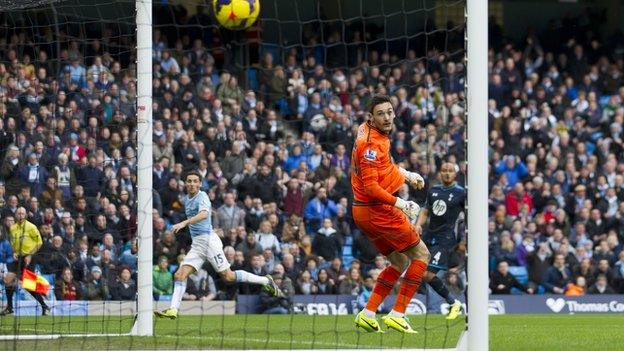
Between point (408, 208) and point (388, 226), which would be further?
point (388, 226)

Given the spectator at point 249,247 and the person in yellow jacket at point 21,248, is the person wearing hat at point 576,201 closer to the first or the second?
the spectator at point 249,247

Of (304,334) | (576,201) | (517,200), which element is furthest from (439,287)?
(576,201)

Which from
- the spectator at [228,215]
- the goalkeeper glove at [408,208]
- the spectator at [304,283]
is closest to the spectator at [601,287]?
the spectator at [304,283]

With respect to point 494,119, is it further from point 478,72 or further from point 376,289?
point 478,72

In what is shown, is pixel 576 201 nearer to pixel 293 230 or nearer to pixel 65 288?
pixel 293 230

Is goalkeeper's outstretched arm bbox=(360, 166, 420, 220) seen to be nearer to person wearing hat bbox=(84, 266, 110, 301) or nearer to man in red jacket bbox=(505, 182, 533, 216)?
person wearing hat bbox=(84, 266, 110, 301)

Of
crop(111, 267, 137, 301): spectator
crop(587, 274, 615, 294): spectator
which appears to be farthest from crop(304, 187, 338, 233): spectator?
crop(587, 274, 615, 294): spectator

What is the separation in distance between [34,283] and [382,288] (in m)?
6.88

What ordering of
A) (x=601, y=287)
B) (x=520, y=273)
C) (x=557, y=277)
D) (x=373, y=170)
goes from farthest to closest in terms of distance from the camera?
(x=520, y=273)
(x=557, y=277)
(x=601, y=287)
(x=373, y=170)

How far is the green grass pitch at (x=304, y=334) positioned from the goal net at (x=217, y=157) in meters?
0.09

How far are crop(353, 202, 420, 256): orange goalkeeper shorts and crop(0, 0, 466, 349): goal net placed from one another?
0.89m

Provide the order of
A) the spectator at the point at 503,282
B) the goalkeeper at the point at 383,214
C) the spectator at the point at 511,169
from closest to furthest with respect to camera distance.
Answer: the goalkeeper at the point at 383,214 < the spectator at the point at 503,282 < the spectator at the point at 511,169

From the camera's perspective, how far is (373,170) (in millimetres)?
11672

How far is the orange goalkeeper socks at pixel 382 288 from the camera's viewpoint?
12.1 m
